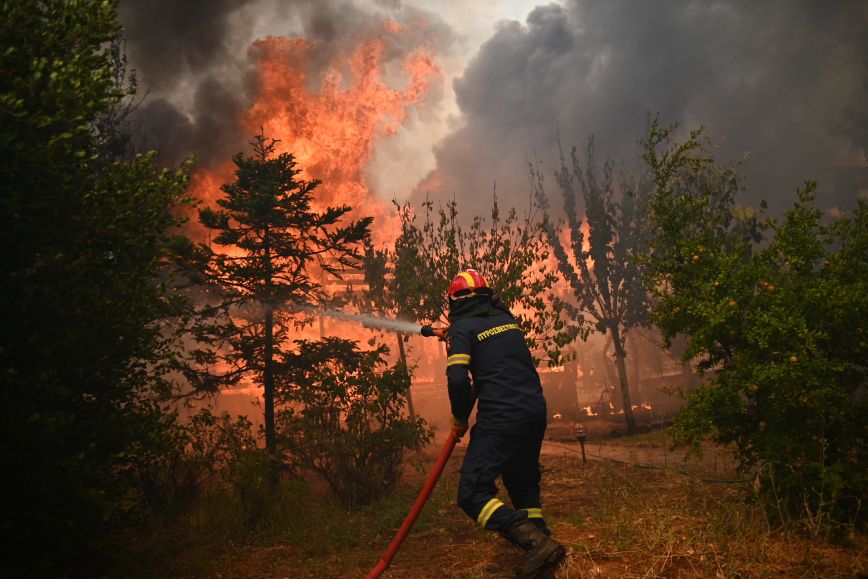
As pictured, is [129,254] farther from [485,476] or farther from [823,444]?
[823,444]

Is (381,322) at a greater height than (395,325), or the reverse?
(381,322)

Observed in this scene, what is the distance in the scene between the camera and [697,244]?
522 centimetres

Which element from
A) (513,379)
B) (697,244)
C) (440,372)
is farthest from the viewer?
(440,372)

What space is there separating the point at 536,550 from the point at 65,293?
485cm

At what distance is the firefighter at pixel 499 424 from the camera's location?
3932 millimetres

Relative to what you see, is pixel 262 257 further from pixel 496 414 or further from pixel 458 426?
pixel 496 414

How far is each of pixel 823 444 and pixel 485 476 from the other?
277cm

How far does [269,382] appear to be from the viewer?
10844 mm

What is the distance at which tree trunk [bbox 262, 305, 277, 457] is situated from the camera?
1025 cm

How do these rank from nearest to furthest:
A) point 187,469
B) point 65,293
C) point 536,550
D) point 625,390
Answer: point 536,550
point 65,293
point 187,469
point 625,390

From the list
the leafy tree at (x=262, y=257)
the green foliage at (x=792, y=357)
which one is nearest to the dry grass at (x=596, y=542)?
the green foliage at (x=792, y=357)

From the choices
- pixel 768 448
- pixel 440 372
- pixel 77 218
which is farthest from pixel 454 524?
pixel 440 372

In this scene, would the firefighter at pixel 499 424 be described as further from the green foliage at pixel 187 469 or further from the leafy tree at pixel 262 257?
the leafy tree at pixel 262 257

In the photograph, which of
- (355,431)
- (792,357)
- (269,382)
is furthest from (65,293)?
(792,357)
